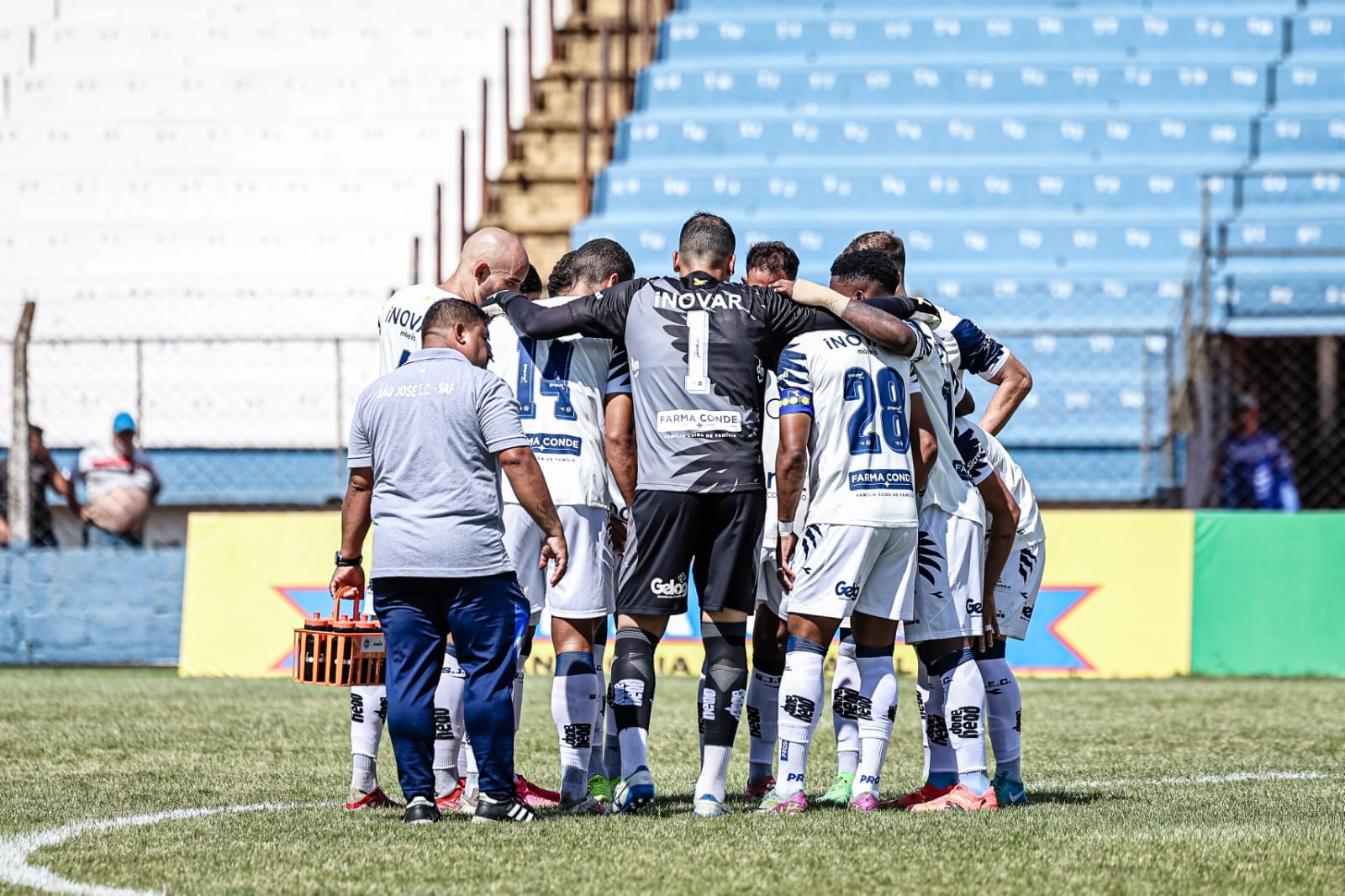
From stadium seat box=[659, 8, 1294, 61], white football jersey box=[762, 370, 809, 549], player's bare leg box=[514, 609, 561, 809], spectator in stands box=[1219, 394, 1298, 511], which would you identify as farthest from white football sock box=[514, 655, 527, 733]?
stadium seat box=[659, 8, 1294, 61]

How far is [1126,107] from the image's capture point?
20.2 metres

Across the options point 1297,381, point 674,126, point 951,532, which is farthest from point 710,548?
point 674,126

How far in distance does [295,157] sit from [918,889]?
17949 mm

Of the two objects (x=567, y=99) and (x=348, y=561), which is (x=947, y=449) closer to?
(x=348, y=561)

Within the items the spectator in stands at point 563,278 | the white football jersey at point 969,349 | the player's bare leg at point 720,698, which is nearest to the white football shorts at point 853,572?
the player's bare leg at point 720,698

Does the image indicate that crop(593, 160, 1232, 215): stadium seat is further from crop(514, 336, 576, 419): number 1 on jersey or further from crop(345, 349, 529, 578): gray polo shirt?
crop(345, 349, 529, 578): gray polo shirt

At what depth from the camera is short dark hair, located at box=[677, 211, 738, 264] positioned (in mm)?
6422

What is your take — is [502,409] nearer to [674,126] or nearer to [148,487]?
[148,487]

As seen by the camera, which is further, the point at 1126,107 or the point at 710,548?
the point at 1126,107

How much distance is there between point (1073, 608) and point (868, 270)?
683 cm

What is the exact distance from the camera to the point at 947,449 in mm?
6590

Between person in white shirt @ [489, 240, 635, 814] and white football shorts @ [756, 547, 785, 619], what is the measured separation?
0.61 metres

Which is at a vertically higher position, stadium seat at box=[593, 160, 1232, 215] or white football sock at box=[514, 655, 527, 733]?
stadium seat at box=[593, 160, 1232, 215]

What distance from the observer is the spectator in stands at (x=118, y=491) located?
1414 centimetres
